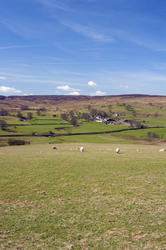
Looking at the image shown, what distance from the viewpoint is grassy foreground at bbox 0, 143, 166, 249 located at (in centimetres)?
1049

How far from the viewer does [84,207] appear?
14.0 meters

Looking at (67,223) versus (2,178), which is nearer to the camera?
(67,223)

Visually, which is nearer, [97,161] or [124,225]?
[124,225]

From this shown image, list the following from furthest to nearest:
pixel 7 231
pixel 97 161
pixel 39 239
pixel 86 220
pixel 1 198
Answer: pixel 97 161 < pixel 1 198 < pixel 86 220 < pixel 7 231 < pixel 39 239

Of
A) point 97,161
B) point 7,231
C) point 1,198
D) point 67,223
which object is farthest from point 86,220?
point 97,161

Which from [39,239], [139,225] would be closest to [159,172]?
[139,225]

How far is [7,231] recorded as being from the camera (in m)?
11.5

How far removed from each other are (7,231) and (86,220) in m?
4.62

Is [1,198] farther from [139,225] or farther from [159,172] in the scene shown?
[159,172]

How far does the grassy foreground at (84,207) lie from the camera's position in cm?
1049

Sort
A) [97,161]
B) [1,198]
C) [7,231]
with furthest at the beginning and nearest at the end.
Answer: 1. [97,161]
2. [1,198]
3. [7,231]

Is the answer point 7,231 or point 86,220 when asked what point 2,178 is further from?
point 86,220

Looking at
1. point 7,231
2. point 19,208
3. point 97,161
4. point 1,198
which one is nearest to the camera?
point 7,231

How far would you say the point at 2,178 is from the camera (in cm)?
2052
